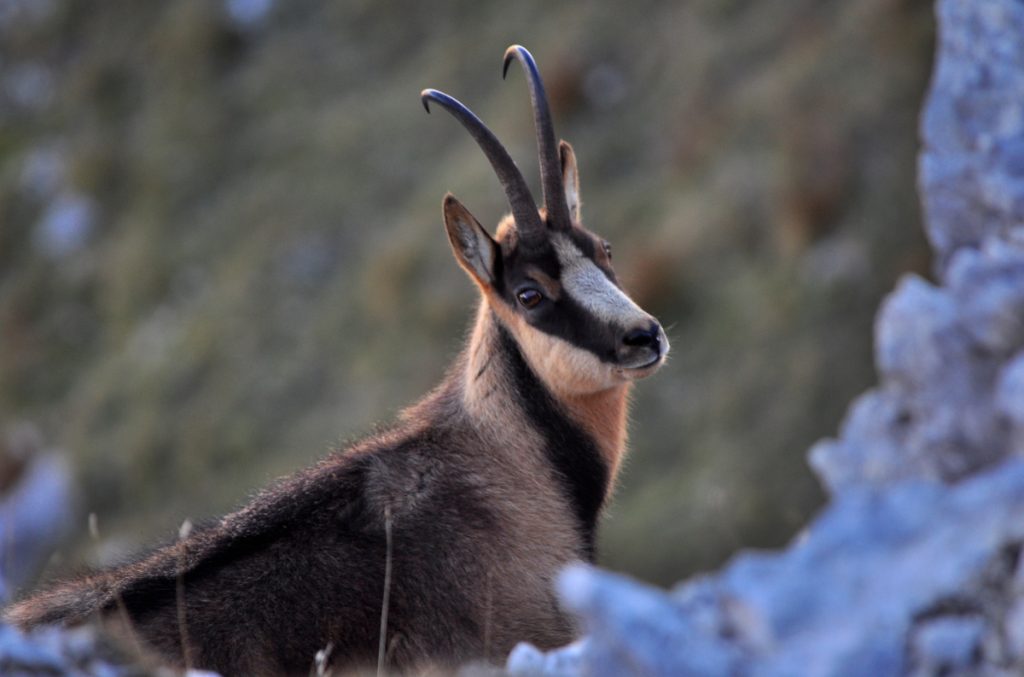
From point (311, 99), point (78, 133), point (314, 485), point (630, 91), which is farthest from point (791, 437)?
point (78, 133)

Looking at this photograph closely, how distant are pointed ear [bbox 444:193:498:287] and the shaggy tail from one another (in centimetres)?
306

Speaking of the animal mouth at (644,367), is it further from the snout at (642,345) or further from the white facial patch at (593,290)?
the white facial patch at (593,290)

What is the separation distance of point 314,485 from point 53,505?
818 inches

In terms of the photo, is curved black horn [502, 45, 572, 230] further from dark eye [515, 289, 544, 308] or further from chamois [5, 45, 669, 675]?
dark eye [515, 289, 544, 308]

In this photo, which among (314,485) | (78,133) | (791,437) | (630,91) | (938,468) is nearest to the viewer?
(938,468)

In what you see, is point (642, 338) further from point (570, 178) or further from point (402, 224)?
point (402, 224)

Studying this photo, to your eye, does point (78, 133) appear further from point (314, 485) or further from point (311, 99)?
point (314, 485)

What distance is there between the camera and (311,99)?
32625 mm

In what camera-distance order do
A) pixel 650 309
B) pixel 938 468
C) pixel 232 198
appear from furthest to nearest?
pixel 232 198
pixel 650 309
pixel 938 468

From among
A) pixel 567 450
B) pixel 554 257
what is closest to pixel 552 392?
pixel 567 450

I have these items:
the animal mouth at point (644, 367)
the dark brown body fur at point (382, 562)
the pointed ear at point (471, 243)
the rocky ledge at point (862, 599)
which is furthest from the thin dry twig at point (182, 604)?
the animal mouth at point (644, 367)

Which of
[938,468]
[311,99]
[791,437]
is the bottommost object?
[938,468]

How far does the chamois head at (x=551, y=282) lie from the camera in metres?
8.12

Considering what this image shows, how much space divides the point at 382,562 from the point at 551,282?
2203 millimetres
